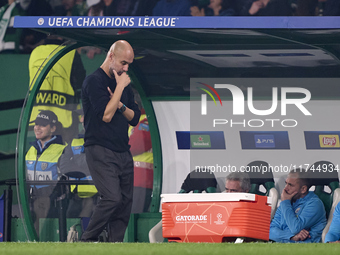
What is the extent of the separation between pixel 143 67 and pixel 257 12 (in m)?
2.55

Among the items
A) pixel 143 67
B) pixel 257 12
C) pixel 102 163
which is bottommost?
pixel 102 163

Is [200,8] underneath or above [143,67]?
above

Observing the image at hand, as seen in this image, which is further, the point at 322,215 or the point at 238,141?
the point at 238,141

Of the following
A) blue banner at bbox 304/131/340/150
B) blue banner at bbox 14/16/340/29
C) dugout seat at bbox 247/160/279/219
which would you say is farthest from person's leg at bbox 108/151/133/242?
blue banner at bbox 304/131/340/150

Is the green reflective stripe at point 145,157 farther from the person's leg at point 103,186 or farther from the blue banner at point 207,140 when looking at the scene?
the person's leg at point 103,186

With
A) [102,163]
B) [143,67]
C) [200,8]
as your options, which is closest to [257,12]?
[200,8]

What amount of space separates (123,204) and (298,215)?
5.46 feet

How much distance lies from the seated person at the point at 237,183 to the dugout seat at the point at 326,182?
637mm

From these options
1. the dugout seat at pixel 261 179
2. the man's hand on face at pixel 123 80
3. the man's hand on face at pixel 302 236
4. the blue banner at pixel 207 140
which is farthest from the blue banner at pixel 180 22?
the man's hand on face at pixel 302 236

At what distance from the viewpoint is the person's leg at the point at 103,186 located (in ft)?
18.6

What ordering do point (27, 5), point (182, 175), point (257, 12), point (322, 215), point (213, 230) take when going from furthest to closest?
point (27, 5) → point (257, 12) → point (182, 175) → point (322, 215) → point (213, 230)

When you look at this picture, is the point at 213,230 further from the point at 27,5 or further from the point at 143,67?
the point at 27,5

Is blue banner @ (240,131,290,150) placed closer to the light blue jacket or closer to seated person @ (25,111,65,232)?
the light blue jacket

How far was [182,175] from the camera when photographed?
25.2 feet
